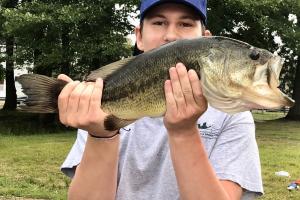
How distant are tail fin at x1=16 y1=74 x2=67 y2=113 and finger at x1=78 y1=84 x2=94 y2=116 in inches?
4.2

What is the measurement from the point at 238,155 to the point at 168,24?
747 mm

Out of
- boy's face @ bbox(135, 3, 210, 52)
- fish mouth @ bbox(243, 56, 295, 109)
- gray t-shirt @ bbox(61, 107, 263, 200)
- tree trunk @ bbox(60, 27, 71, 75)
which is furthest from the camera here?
tree trunk @ bbox(60, 27, 71, 75)

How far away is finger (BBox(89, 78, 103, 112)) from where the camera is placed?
232cm

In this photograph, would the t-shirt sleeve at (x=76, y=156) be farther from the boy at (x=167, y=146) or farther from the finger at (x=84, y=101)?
the finger at (x=84, y=101)

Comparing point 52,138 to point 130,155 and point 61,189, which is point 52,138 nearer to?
point 61,189

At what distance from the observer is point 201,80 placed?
7.04 ft

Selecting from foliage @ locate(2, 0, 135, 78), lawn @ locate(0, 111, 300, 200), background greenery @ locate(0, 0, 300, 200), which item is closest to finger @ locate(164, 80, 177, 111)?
lawn @ locate(0, 111, 300, 200)

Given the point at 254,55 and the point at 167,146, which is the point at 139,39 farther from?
the point at 254,55

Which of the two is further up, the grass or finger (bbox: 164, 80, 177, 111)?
finger (bbox: 164, 80, 177, 111)

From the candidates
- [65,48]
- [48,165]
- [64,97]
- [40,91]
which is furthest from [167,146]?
[65,48]

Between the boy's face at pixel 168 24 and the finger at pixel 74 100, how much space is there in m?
0.51

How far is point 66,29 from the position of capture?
61.6ft

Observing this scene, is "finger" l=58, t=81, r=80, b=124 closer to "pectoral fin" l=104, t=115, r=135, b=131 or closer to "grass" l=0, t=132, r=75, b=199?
"pectoral fin" l=104, t=115, r=135, b=131

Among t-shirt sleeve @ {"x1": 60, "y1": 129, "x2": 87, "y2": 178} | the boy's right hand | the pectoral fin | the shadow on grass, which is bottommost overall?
the shadow on grass
